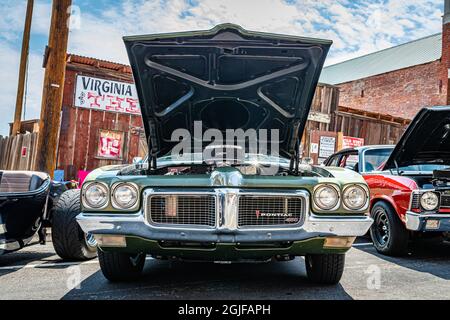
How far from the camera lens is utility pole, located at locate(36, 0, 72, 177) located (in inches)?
265

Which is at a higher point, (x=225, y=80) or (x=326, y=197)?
(x=225, y=80)

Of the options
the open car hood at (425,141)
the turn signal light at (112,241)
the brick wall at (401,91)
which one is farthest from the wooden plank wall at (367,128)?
the turn signal light at (112,241)

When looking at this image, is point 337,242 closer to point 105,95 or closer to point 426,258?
point 426,258

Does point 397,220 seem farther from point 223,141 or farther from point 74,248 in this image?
point 74,248

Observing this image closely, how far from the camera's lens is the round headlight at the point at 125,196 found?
303cm

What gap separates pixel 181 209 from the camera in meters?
3.00

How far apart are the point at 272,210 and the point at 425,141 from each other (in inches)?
125

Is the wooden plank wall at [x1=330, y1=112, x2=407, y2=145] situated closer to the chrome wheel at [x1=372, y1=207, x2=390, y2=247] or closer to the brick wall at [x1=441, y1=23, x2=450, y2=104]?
the brick wall at [x1=441, y1=23, x2=450, y2=104]

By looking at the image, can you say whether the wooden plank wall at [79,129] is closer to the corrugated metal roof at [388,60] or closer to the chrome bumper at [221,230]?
the chrome bumper at [221,230]

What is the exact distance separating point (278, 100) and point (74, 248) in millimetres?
2663

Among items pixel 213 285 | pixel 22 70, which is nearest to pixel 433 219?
pixel 213 285

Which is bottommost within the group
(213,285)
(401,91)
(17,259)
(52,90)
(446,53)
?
(17,259)
